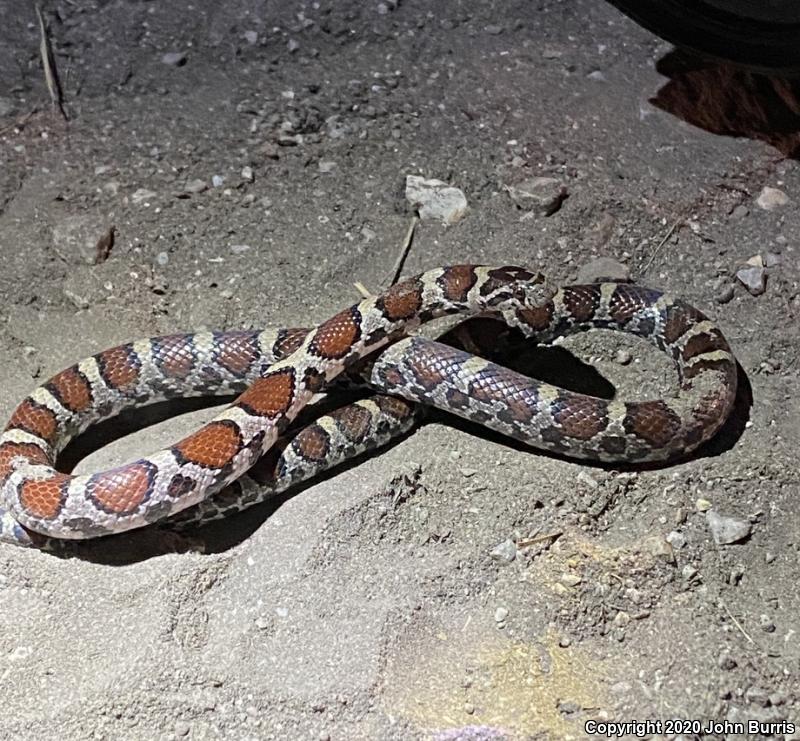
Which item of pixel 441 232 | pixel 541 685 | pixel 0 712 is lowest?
pixel 0 712

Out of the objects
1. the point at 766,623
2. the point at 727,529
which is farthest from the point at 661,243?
the point at 766,623

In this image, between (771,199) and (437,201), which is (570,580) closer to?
(437,201)

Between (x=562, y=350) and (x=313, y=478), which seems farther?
(x=562, y=350)

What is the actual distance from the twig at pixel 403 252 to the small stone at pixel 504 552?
1771 millimetres

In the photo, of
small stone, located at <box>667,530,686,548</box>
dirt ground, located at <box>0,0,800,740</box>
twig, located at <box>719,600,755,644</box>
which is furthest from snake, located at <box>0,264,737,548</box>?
twig, located at <box>719,600,755,644</box>

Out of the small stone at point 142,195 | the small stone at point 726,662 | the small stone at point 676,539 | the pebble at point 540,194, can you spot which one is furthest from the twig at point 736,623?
the small stone at point 142,195

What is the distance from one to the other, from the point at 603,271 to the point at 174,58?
10.6 feet

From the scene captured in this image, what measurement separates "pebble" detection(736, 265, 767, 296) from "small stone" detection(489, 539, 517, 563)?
217cm

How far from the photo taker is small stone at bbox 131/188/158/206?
5.67m

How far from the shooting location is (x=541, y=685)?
371cm

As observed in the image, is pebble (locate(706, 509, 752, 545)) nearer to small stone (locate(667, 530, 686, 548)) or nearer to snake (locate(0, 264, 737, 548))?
small stone (locate(667, 530, 686, 548))

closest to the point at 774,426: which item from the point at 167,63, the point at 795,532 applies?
the point at 795,532

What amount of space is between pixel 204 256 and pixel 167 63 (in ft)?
5.59

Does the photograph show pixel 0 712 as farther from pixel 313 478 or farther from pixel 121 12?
pixel 121 12
